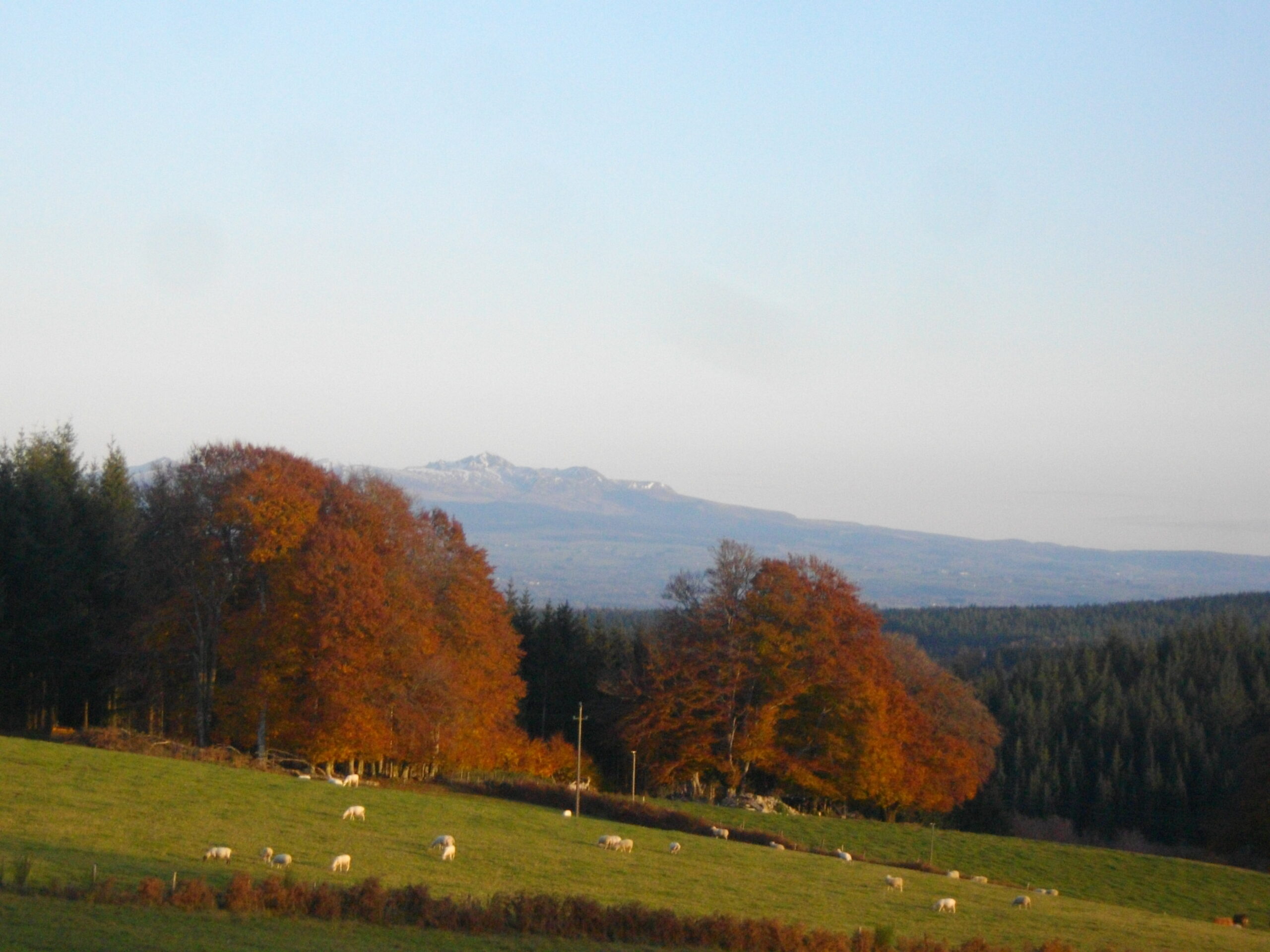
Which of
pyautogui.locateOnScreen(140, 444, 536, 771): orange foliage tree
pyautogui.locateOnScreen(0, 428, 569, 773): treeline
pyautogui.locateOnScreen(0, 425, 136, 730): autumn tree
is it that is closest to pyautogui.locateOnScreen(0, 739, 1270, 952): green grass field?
pyautogui.locateOnScreen(140, 444, 536, 771): orange foliage tree

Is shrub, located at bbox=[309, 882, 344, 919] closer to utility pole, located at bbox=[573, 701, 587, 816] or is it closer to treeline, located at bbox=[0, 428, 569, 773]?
utility pole, located at bbox=[573, 701, 587, 816]

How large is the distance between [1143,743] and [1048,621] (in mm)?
93059

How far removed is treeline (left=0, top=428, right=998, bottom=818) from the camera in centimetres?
4131

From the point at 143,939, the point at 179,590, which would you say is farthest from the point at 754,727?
the point at 143,939

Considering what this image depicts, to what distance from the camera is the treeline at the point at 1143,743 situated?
71.1m

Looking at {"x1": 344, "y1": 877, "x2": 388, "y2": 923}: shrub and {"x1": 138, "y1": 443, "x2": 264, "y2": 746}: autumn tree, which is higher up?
{"x1": 138, "y1": 443, "x2": 264, "y2": 746}: autumn tree

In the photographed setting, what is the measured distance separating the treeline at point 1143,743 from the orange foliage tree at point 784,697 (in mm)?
18032

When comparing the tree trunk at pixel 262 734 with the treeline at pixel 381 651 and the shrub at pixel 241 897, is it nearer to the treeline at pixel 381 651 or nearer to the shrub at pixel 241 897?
the treeline at pixel 381 651

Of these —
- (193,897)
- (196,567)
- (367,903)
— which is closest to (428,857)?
(367,903)

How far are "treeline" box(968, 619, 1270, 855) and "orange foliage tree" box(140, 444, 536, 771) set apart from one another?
41.5 m

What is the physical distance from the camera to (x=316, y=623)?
134ft

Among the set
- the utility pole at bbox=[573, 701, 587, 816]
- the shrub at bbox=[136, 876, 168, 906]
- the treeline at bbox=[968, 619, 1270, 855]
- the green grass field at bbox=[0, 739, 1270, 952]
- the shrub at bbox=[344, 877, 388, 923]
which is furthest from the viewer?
the treeline at bbox=[968, 619, 1270, 855]

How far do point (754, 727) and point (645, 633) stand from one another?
10.3 meters

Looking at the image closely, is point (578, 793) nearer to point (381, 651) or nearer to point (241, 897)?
point (381, 651)
